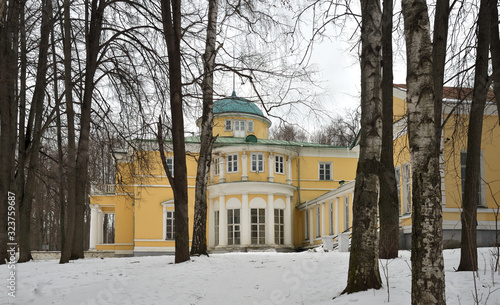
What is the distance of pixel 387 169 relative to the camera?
11.6m

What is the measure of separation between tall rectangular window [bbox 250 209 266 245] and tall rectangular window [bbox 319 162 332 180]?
605cm

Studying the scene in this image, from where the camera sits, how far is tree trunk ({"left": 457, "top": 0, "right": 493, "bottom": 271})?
29.0ft

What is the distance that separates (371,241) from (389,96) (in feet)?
17.4

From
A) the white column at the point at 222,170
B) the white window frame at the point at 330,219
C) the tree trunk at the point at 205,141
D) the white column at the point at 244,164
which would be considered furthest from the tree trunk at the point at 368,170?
the white column at the point at 222,170

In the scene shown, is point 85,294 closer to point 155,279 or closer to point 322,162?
point 155,279

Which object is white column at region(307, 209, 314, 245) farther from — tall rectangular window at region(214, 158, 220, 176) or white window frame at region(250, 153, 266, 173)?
tall rectangular window at region(214, 158, 220, 176)

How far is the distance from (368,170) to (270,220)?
25.1 m

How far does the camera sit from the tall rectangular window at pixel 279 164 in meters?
34.1

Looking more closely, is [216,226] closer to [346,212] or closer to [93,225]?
[346,212]

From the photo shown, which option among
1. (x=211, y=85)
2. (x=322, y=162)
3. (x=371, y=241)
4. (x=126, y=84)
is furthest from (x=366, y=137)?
(x=322, y=162)

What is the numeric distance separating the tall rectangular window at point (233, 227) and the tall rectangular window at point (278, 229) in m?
2.48

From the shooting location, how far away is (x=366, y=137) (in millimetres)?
8102

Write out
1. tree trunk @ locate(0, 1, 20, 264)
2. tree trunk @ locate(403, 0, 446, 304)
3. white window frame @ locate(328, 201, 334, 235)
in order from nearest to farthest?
tree trunk @ locate(403, 0, 446, 304) → tree trunk @ locate(0, 1, 20, 264) → white window frame @ locate(328, 201, 334, 235)

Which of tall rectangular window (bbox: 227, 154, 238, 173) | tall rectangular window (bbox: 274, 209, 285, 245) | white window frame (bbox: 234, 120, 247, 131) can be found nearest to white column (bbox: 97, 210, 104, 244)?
tall rectangular window (bbox: 227, 154, 238, 173)
